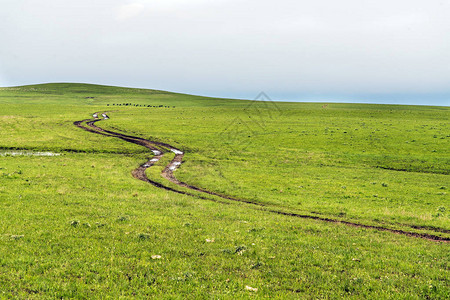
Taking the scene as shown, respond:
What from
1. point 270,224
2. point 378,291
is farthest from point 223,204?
point 378,291

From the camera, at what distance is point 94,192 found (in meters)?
24.8

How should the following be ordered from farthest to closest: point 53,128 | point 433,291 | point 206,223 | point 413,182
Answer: point 53,128
point 413,182
point 206,223
point 433,291

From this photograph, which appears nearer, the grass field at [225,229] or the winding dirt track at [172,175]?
the grass field at [225,229]

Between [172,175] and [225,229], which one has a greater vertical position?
[225,229]

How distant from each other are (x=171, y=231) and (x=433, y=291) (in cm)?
1217

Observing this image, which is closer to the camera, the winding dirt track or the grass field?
the grass field

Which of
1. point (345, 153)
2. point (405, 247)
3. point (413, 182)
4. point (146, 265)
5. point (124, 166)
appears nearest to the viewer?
point (146, 265)

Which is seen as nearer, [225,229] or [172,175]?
[225,229]

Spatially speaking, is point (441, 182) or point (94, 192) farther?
point (441, 182)

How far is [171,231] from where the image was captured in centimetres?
1570

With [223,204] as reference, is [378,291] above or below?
above

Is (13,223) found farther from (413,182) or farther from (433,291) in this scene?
(413,182)

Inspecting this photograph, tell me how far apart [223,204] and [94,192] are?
1177cm

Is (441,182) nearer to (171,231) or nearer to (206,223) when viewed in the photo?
(206,223)
